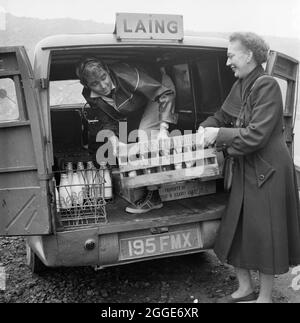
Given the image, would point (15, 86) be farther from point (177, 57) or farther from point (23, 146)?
point (177, 57)

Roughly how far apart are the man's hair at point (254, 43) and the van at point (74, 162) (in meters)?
0.36

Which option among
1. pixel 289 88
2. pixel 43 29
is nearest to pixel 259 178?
pixel 289 88

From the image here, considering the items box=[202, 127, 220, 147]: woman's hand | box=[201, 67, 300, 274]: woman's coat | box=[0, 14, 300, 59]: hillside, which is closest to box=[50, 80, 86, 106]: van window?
box=[202, 127, 220, 147]: woman's hand

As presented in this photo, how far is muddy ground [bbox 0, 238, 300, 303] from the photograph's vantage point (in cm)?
361

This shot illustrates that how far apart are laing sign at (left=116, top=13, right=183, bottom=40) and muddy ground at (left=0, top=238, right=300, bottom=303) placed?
2.21 metres

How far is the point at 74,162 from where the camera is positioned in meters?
4.21

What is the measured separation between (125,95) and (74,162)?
88cm

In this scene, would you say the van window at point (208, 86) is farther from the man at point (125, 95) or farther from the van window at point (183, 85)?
the man at point (125, 95)

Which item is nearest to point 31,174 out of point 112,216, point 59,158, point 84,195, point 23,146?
point 23,146

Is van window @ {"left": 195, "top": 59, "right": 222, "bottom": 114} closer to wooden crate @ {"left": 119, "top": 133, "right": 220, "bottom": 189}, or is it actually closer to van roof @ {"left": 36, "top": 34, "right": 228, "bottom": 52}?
van roof @ {"left": 36, "top": 34, "right": 228, "bottom": 52}

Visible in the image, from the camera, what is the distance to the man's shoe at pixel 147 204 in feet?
11.3

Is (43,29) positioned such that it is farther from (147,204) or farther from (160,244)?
(160,244)

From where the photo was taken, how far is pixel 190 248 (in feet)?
10.8

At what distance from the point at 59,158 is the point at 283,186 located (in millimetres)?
2421
